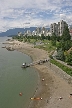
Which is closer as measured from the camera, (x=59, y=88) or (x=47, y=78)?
(x=59, y=88)

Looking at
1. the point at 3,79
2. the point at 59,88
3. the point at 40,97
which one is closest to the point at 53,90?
the point at 59,88

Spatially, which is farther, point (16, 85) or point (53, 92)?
point (16, 85)

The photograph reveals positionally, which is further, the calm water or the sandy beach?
the calm water

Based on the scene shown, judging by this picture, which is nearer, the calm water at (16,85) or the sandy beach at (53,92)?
the sandy beach at (53,92)

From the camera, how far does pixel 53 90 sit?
2015 inches

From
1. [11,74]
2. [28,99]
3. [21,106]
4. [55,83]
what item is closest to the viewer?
[21,106]

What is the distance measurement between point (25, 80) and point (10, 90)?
10169mm

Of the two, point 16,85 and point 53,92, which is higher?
point 53,92

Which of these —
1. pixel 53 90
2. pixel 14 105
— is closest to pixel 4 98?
pixel 14 105

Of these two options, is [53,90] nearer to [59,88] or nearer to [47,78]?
[59,88]

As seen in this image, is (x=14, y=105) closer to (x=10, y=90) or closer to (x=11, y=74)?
(x=10, y=90)

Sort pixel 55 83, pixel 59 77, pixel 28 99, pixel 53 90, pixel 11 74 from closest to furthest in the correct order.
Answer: pixel 28 99 → pixel 53 90 → pixel 55 83 → pixel 59 77 → pixel 11 74

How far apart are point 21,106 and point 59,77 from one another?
75.1 ft

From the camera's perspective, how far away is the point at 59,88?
5225cm
